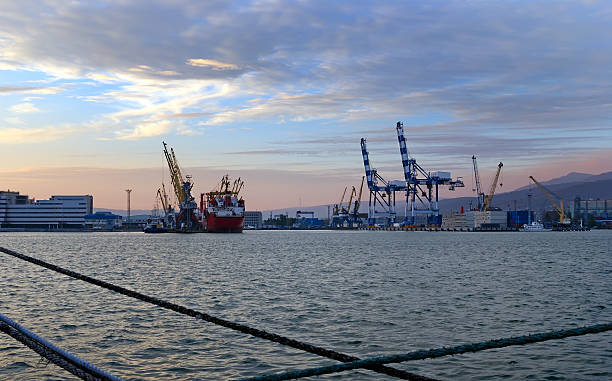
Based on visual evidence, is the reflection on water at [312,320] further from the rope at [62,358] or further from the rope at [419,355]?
the rope at [419,355]

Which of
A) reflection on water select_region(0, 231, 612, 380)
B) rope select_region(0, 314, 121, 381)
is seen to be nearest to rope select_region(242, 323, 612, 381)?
rope select_region(0, 314, 121, 381)

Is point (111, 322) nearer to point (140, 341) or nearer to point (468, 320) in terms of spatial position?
point (140, 341)

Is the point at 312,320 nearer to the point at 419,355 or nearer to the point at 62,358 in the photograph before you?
the point at 62,358

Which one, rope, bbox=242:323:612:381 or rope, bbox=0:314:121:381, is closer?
rope, bbox=242:323:612:381

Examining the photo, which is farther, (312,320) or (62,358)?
(312,320)

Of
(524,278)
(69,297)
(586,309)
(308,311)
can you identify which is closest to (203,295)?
(69,297)

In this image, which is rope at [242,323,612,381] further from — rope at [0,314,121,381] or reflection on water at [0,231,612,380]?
reflection on water at [0,231,612,380]

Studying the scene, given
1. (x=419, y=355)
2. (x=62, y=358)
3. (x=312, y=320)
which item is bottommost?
(x=312, y=320)

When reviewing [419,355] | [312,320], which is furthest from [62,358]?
[312,320]

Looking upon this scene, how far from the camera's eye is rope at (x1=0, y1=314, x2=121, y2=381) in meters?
4.42

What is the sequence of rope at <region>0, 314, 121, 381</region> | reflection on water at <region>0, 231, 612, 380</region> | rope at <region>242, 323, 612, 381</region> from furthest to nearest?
reflection on water at <region>0, 231, 612, 380</region>, rope at <region>0, 314, 121, 381</region>, rope at <region>242, 323, 612, 381</region>

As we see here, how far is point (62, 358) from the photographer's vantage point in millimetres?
5141

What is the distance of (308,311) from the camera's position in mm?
28359

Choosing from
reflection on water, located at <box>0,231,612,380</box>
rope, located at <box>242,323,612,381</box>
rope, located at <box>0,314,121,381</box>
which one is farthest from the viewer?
reflection on water, located at <box>0,231,612,380</box>
